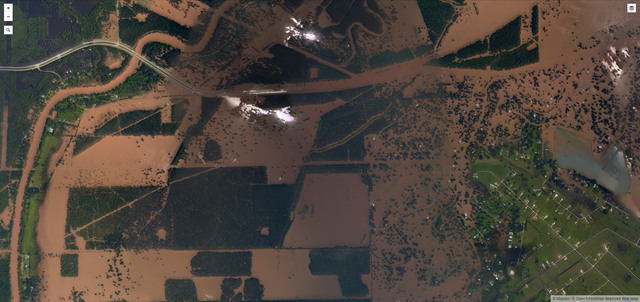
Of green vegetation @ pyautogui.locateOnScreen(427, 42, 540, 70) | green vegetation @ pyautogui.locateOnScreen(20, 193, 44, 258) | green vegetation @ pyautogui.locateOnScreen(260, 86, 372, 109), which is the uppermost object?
green vegetation @ pyautogui.locateOnScreen(427, 42, 540, 70)

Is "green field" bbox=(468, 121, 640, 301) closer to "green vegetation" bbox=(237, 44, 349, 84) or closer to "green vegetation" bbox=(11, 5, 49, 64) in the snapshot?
"green vegetation" bbox=(237, 44, 349, 84)

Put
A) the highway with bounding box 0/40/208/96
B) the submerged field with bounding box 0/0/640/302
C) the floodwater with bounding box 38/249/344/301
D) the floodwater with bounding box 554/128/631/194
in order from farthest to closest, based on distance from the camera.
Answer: the highway with bounding box 0/40/208/96
the floodwater with bounding box 38/249/344/301
the submerged field with bounding box 0/0/640/302
the floodwater with bounding box 554/128/631/194

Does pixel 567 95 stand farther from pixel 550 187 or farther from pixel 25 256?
pixel 25 256

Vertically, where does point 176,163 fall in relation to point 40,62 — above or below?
below

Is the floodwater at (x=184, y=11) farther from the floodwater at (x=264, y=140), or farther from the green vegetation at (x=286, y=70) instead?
the floodwater at (x=264, y=140)

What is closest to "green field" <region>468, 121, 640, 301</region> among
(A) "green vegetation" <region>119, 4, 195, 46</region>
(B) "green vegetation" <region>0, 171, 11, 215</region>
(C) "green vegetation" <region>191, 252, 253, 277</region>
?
(C) "green vegetation" <region>191, 252, 253, 277</region>

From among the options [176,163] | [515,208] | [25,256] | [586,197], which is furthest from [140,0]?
[586,197]

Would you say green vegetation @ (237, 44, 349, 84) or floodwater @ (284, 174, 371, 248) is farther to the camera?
green vegetation @ (237, 44, 349, 84)

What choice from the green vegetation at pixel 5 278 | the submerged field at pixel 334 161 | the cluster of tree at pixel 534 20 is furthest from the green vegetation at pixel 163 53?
the cluster of tree at pixel 534 20
